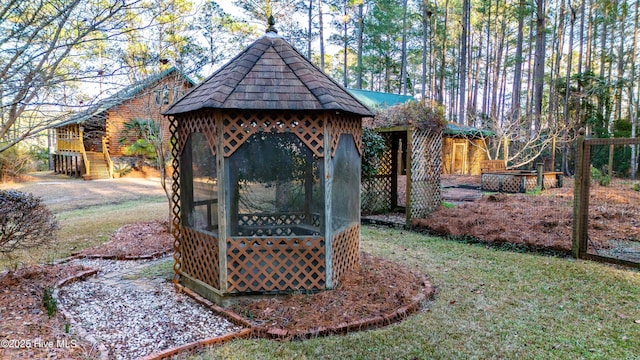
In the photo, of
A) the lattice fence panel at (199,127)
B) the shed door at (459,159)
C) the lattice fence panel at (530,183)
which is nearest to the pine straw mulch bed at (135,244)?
the lattice fence panel at (199,127)

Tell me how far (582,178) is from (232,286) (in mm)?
5773

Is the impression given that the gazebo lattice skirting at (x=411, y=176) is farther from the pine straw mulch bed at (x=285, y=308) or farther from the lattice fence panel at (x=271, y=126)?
the lattice fence panel at (x=271, y=126)

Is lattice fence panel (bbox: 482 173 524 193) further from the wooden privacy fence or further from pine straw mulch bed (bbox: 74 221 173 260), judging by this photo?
pine straw mulch bed (bbox: 74 221 173 260)

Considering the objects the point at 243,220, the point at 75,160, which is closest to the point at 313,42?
the point at 75,160

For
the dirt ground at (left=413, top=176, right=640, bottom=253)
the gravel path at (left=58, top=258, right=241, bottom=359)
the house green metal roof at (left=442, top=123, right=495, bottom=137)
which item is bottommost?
the gravel path at (left=58, top=258, right=241, bottom=359)

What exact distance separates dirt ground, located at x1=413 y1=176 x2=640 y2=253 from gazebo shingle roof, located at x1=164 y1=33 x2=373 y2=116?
4237mm

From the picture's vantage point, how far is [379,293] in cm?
457

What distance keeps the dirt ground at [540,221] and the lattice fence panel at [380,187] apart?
5.59 ft

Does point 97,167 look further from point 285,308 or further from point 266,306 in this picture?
point 285,308

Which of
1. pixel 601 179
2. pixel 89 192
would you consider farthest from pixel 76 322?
pixel 601 179

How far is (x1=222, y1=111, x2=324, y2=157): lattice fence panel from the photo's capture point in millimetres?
4254

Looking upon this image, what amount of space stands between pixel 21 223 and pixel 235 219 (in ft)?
8.29

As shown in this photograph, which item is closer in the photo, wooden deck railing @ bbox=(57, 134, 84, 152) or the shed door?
wooden deck railing @ bbox=(57, 134, 84, 152)

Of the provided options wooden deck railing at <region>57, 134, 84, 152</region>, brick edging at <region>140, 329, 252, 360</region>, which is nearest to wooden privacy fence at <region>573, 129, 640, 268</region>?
brick edging at <region>140, 329, 252, 360</region>
